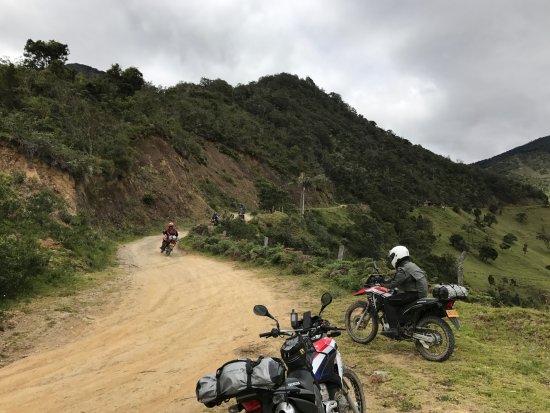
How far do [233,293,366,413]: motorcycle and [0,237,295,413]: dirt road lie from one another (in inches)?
82.2

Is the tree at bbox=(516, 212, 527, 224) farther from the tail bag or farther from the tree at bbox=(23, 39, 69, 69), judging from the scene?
the tail bag

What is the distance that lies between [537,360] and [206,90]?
3680 inches

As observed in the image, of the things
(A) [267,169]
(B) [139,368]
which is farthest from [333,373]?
(A) [267,169]

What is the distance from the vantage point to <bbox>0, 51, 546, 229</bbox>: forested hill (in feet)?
94.3

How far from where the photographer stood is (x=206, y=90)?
94250 millimetres

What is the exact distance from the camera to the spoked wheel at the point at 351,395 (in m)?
4.32

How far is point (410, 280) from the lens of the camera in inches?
282

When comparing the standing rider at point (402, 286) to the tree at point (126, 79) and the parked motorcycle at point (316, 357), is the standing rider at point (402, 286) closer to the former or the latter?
the parked motorcycle at point (316, 357)

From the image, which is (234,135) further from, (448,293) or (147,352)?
(448,293)

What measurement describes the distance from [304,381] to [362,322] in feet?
15.7

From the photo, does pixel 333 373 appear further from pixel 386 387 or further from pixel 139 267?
pixel 139 267

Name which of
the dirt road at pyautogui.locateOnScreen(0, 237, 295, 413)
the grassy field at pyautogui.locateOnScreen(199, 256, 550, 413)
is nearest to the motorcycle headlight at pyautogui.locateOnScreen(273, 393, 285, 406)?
the grassy field at pyautogui.locateOnScreen(199, 256, 550, 413)

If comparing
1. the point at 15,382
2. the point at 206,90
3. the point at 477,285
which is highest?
the point at 206,90

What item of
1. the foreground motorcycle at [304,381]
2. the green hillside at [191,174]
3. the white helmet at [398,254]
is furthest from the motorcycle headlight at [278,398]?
the green hillside at [191,174]
